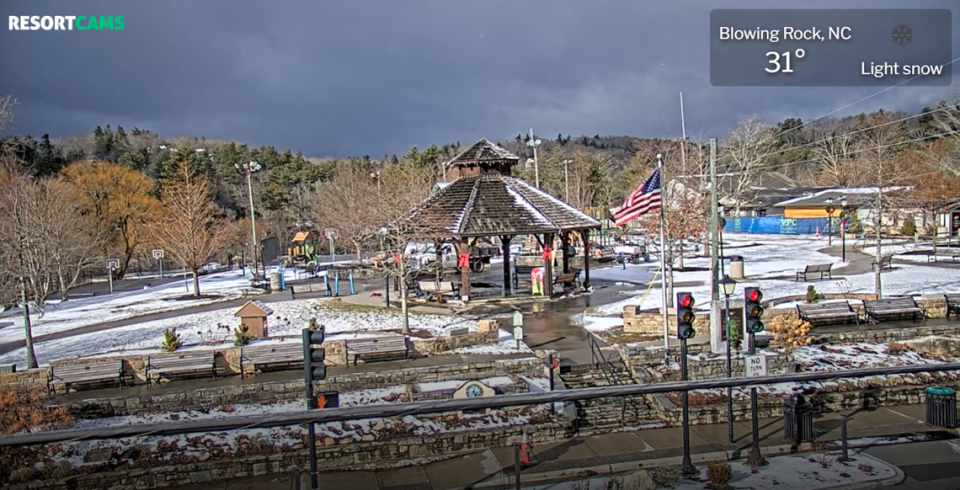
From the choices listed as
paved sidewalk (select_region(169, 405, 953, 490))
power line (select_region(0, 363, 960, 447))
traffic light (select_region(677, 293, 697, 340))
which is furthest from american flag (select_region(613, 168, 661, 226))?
power line (select_region(0, 363, 960, 447))

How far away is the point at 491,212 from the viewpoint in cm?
3095

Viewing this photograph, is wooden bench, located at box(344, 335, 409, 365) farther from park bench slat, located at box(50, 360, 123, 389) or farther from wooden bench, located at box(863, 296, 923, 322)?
wooden bench, located at box(863, 296, 923, 322)

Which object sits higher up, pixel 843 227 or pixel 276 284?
pixel 843 227

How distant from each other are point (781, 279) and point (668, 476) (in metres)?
28.7

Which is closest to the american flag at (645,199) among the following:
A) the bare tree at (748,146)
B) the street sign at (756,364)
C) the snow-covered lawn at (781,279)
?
the snow-covered lawn at (781,279)

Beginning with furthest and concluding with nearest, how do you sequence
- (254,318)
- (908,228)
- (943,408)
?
(908,228), (254,318), (943,408)

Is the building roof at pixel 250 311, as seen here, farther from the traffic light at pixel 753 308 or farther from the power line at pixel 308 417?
the power line at pixel 308 417

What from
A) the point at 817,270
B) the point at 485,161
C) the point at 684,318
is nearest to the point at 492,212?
the point at 485,161

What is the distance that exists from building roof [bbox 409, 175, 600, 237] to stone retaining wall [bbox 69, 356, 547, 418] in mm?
11108

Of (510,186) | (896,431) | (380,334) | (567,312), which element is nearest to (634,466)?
(896,431)

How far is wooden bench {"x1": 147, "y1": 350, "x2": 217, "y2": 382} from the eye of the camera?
1869 cm

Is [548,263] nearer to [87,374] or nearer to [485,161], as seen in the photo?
[485,161]

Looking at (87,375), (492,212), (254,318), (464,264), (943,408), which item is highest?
(492,212)

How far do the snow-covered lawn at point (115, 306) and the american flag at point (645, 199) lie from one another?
22.3 m
